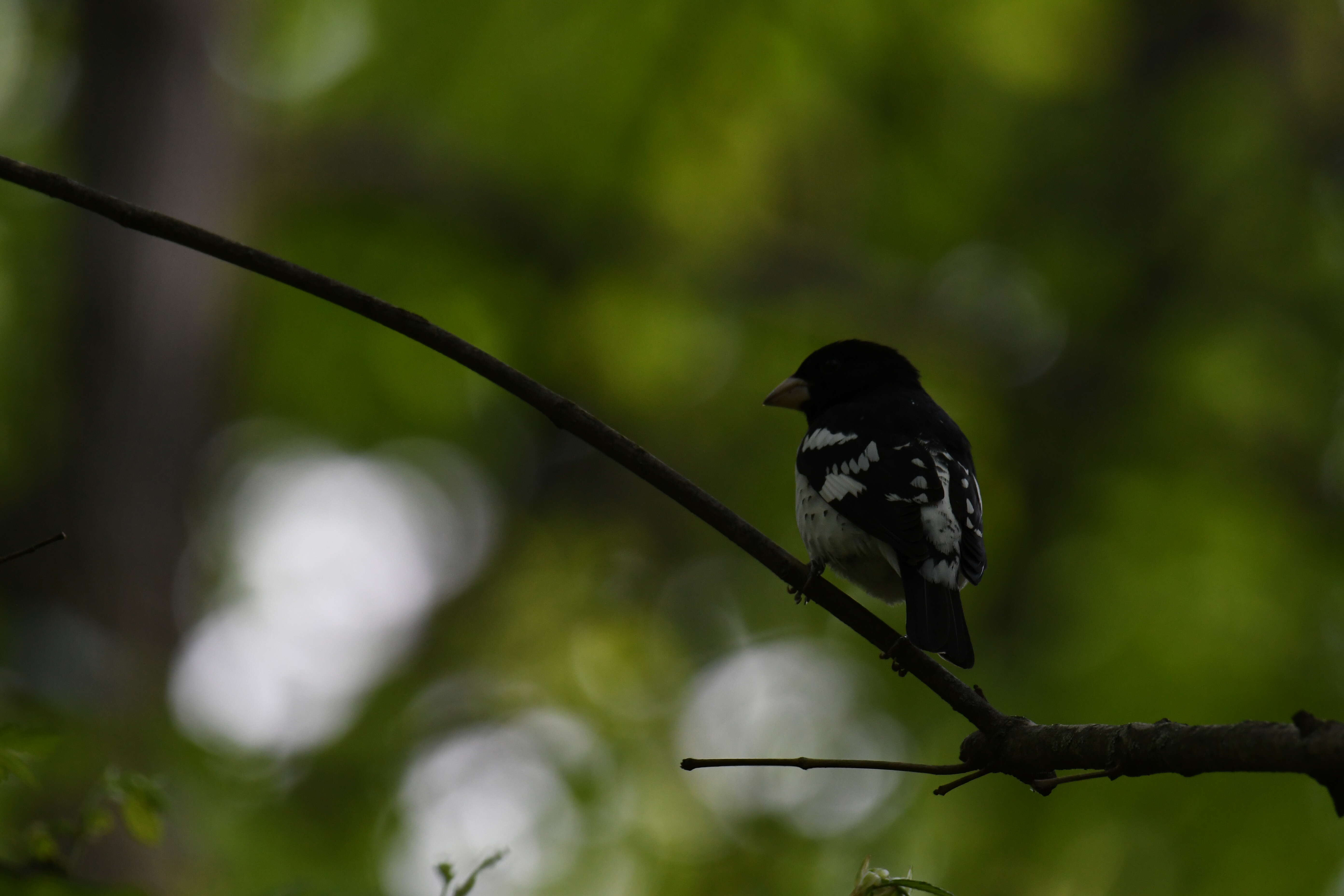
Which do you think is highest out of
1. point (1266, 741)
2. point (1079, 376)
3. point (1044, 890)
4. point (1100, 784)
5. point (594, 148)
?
point (594, 148)

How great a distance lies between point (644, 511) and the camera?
9711mm

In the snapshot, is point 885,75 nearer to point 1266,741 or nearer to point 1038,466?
point 1038,466

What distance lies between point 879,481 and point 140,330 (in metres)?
4.01

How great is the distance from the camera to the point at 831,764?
5.03 ft

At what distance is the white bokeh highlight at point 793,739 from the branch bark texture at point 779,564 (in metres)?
4.94

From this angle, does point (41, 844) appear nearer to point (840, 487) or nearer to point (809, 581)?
point (809, 581)

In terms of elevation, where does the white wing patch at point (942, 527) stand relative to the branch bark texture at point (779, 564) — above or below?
above

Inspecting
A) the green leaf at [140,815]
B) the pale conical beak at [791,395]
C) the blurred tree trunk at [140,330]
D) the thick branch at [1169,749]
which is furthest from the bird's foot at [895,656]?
the blurred tree trunk at [140,330]

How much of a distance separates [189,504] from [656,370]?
12.9ft

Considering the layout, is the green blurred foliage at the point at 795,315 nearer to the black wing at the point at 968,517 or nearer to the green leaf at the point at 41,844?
the black wing at the point at 968,517

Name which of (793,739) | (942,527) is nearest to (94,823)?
(942,527)

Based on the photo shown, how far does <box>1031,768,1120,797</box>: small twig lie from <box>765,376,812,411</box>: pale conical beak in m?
2.98

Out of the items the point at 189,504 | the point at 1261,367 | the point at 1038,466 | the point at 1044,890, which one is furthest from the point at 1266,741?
the point at 1261,367

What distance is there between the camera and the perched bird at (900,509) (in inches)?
119
